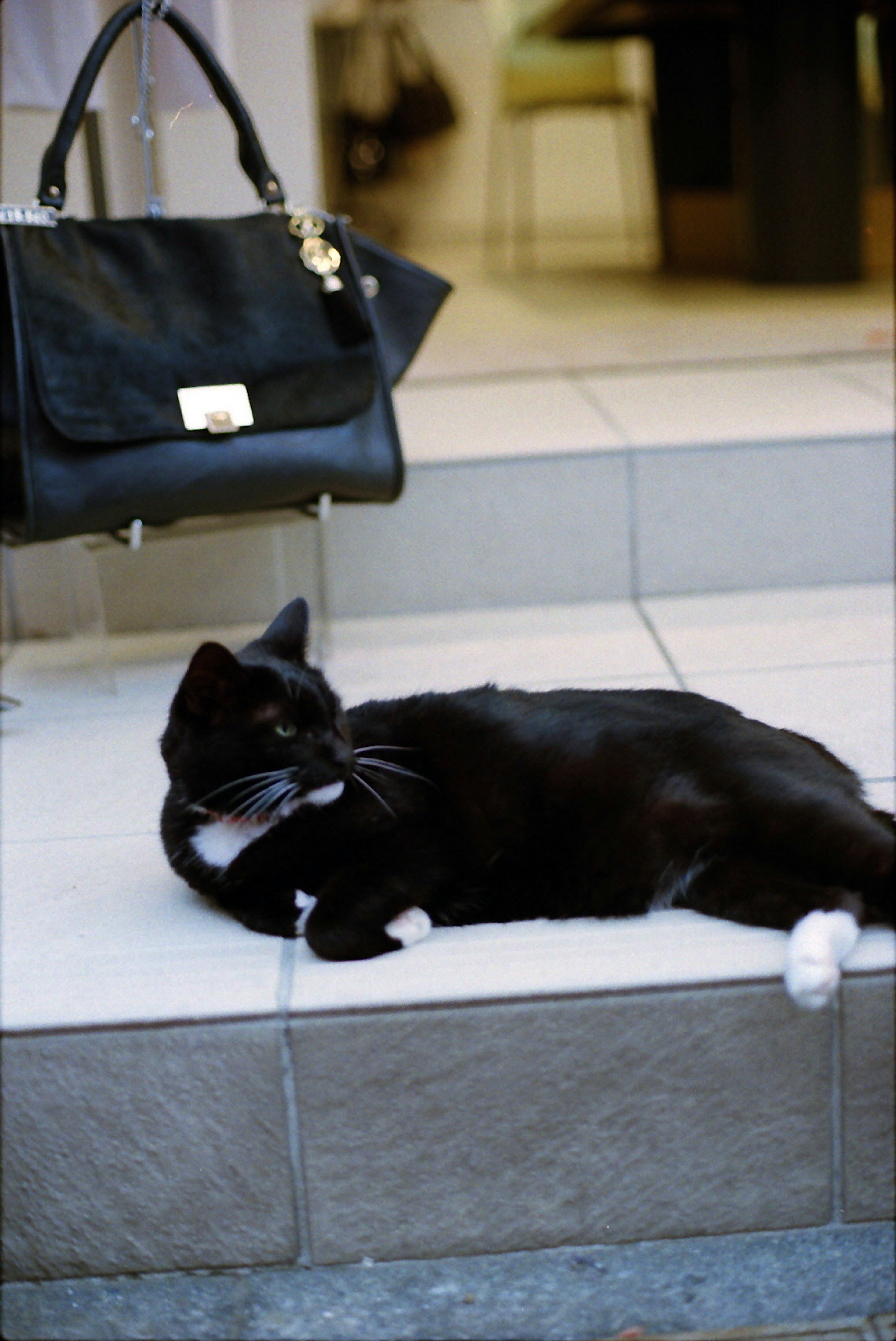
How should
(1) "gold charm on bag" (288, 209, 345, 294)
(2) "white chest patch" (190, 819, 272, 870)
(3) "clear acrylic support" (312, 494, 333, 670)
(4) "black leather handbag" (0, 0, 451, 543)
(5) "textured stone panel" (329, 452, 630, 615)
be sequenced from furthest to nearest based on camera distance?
(5) "textured stone panel" (329, 452, 630, 615), (3) "clear acrylic support" (312, 494, 333, 670), (1) "gold charm on bag" (288, 209, 345, 294), (4) "black leather handbag" (0, 0, 451, 543), (2) "white chest patch" (190, 819, 272, 870)

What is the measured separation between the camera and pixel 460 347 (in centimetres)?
309

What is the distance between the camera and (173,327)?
1.51 meters

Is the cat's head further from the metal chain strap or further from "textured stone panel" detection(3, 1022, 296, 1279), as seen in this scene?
the metal chain strap

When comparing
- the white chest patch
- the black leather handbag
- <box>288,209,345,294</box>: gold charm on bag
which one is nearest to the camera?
the white chest patch

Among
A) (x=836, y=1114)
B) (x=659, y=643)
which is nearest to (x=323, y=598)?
(x=659, y=643)

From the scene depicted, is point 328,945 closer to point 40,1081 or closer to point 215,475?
point 40,1081

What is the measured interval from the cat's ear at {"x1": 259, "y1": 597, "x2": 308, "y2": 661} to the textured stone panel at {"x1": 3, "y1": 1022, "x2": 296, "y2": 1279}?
0.98 ft

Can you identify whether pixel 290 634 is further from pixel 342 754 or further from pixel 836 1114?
pixel 836 1114

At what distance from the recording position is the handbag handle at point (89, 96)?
58.2 inches

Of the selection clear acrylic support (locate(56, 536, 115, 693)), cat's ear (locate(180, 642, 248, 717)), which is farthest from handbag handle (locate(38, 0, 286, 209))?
cat's ear (locate(180, 642, 248, 717))

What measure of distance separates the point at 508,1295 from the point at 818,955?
313mm

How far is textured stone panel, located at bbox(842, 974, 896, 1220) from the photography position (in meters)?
0.96

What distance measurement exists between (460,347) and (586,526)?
4.04 ft

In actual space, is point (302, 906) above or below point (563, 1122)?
above
